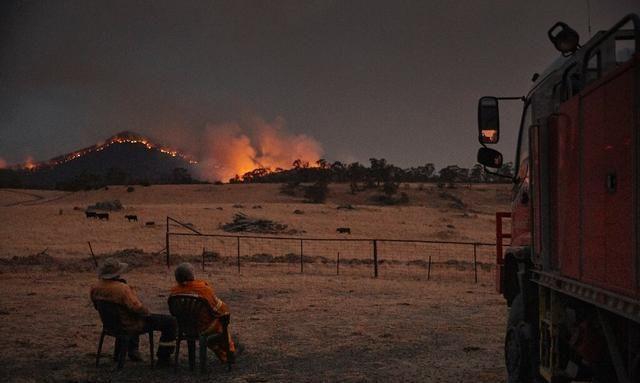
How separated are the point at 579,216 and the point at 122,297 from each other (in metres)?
5.43

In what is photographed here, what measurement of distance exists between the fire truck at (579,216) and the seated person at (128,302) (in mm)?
4189

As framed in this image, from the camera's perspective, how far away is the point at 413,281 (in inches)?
755

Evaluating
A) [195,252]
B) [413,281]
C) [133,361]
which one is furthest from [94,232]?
[133,361]

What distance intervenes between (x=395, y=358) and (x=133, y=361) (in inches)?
136

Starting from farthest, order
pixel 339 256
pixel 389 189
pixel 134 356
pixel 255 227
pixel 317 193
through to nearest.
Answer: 1. pixel 389 189
2. pixel 317 193
3. pixel 255 227
4. pixel 339 256
5. pixel 134 356

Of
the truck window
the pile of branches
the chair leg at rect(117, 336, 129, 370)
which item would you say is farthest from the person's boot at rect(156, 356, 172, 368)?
the pile of branches

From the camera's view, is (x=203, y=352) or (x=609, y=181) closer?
(x=609, y=181)

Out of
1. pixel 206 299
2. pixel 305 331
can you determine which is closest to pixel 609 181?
pixel 206 299

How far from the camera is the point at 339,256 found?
90.1ft

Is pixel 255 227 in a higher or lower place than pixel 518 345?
lower

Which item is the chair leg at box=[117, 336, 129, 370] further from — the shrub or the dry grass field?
the shrub

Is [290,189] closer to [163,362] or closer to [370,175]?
[370,175]

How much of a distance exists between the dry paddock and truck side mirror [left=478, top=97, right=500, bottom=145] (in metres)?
2.80

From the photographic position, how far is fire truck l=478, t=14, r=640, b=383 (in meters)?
3.67
